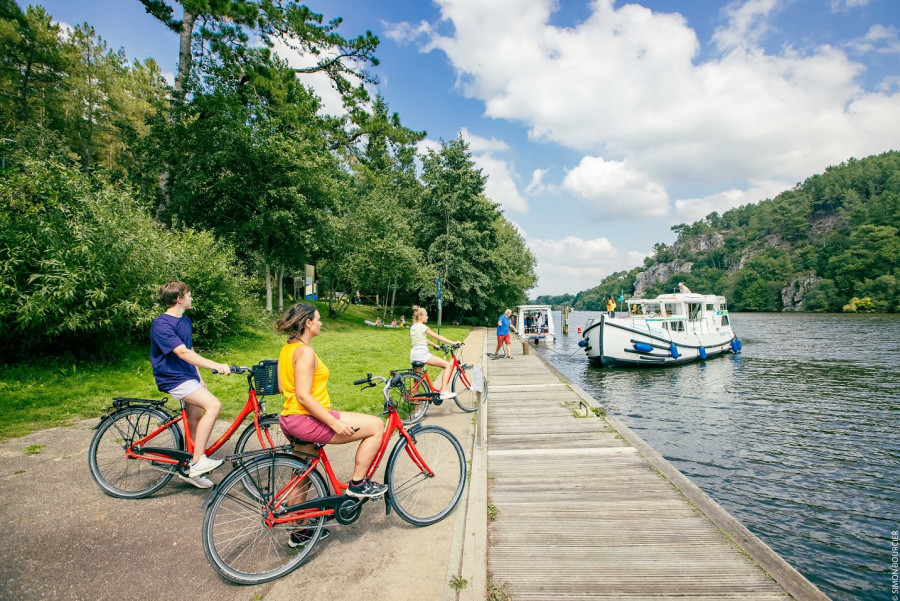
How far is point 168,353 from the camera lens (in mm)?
3914

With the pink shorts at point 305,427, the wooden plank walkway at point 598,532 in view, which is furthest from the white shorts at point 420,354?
the pink shorts at point 305,427

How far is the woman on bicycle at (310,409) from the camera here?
3.05 m

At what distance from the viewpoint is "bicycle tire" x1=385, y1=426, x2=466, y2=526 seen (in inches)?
145

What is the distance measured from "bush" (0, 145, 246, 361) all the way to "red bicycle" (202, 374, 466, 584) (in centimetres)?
798

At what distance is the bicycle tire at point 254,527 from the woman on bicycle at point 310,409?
0.79 feet

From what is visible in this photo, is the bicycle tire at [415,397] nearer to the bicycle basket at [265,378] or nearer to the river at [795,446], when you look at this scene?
the bicycle basket at [265,378]

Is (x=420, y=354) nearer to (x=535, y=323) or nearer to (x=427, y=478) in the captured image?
(x=427, y=478)

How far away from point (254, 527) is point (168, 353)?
1.81 metres

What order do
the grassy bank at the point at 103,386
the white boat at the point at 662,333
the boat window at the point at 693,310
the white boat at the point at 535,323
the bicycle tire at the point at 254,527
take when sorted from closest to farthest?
1. the bicycle tire at the point at 254,527
2. the grassy bank at the point at 103,386
3. the white boat at the point at 662,333
4. the boat window at the point at 693,310
5. the white boat at the point at 535,323

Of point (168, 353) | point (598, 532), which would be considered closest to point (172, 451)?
Result: point (168, 353)

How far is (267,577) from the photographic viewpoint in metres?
3.04

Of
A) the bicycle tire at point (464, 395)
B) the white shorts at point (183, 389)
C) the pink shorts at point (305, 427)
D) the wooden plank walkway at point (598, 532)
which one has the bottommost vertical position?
the wooden plank walkway at point (598, 532)

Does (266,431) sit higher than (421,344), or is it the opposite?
(421,344)

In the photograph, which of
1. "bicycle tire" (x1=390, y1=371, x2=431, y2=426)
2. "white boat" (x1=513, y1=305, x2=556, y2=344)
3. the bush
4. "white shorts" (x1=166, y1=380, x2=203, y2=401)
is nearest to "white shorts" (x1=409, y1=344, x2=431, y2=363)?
"bicycle tire" (x1=390, y1=371, x2=431, y2=426)
